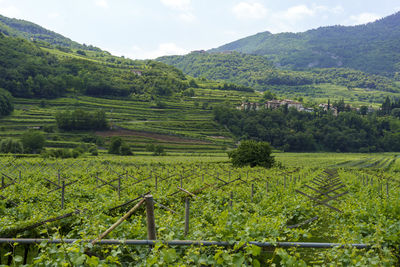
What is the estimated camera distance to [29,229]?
295 inches

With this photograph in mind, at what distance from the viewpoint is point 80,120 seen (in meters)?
80.6

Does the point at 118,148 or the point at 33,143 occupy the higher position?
the point at 33,143

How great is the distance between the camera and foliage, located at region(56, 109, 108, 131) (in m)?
79.1

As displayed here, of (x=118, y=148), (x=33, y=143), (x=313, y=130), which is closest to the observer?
(x=33, y=143)

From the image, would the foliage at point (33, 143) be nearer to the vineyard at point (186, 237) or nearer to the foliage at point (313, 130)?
the vineyard at point (186, 237)

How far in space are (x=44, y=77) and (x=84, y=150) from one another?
195 ft

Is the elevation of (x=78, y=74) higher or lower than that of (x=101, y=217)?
higher

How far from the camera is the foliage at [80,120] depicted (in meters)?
79.1

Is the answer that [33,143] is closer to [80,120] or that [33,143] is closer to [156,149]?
[80,120]

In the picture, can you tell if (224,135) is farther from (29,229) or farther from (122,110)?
(29,229)

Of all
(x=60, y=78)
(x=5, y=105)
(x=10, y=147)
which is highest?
(x=60, y=78)

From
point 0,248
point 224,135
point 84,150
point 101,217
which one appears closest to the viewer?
point 0,248

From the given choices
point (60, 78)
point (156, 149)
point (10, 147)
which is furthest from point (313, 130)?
point (60, 78)

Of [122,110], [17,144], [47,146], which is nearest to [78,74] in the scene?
[122,110]
